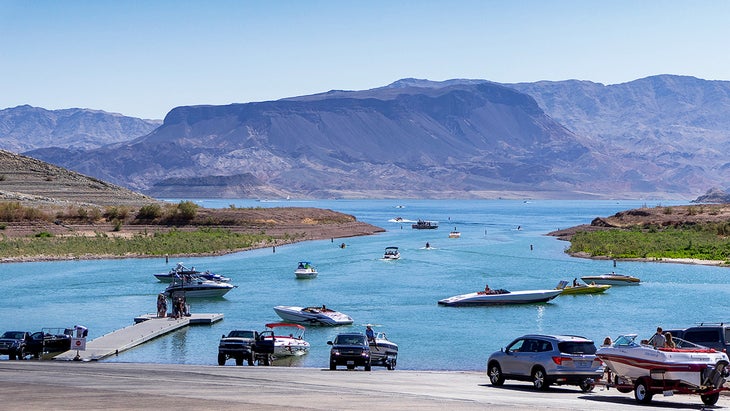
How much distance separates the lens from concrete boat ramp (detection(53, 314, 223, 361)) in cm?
4756

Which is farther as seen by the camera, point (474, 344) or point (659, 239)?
point (659, 239)

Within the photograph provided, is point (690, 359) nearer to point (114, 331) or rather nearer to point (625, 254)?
point (114, 331)

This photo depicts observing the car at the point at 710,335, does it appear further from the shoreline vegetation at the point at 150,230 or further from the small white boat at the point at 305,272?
the shoreline vegetation at the point at 150,230

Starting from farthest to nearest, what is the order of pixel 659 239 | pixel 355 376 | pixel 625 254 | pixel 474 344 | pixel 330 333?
pixel 659 239 < pixel 625 254 < pixel 330 333 < pixel 474 344 < pixel 355 376

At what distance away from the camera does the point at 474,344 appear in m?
54.3

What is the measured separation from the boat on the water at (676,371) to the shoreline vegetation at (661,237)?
77.2m

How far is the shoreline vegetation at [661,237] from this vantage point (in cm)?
11075

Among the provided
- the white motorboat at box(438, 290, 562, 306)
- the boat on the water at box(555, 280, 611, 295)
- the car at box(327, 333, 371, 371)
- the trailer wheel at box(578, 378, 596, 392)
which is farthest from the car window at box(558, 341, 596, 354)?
the boat on the water at box(555, 280, 611, 295)

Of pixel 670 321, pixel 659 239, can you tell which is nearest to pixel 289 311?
pixel 670 321

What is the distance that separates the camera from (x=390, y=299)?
3061 inches

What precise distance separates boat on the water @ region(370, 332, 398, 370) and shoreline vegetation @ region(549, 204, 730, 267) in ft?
213

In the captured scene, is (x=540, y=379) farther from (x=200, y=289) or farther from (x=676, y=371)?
(x=200, y=289)

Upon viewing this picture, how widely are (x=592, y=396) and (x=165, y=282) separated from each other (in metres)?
62.8

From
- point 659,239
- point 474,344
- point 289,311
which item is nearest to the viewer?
point 474,344
